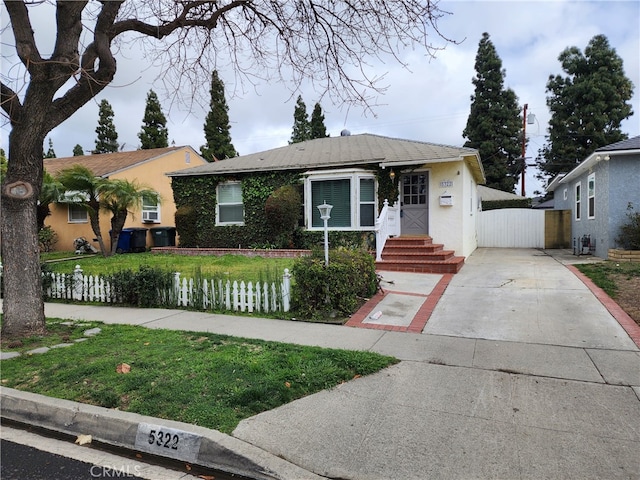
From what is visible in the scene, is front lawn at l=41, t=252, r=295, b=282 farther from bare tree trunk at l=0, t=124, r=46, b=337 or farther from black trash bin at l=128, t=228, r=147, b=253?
bare tree trunk at l=0, t=124, r=46, b=337

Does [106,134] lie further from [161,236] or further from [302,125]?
[161,236]

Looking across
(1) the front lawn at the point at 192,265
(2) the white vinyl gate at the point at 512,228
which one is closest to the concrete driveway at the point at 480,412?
(1) the front lawn at the point at 192,265

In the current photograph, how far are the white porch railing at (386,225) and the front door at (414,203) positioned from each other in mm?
419

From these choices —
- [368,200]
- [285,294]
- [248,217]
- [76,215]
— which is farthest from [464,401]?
[76,215]

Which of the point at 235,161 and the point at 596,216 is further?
the point at 235,161

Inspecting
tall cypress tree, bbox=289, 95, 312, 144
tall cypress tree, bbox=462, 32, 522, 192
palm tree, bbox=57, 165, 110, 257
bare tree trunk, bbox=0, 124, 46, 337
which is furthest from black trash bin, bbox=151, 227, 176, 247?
tall cypress tree, bbox=462, 32, 522, 192

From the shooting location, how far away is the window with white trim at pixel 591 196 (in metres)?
13.9

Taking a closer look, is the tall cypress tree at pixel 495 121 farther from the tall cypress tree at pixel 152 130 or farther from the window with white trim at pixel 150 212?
the tall cypress tree at pixel 152 130

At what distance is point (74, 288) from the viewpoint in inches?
342

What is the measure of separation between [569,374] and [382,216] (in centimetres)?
797

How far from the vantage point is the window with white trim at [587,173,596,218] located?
13.9m

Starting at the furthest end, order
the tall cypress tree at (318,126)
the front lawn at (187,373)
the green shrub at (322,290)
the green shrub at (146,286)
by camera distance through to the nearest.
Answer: the tall cypress tree at (318,126), the green shrub at (146,286), the green shrub at (322,290), the front lawn at (187,373)

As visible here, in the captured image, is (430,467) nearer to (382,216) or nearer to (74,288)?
(74,288)

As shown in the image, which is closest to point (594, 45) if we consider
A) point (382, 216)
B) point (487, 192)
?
point (487, 192)
